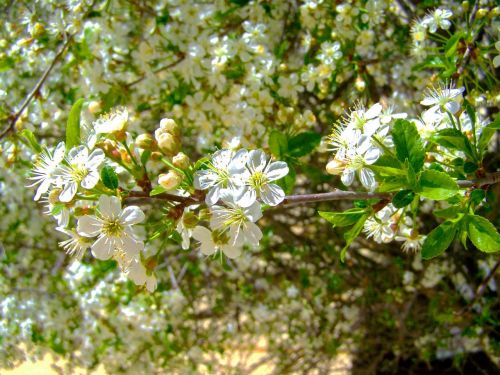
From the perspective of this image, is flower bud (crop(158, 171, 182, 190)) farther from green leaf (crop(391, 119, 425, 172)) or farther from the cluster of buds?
green leaf (crop(391, 119, 425, 172))

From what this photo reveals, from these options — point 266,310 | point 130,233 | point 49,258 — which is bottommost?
point 266,310

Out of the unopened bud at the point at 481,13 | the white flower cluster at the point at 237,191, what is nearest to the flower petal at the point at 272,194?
the white flower cluster at the point at 237,191

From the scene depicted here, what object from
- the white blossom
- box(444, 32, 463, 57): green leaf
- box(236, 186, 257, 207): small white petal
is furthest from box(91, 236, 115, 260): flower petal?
box(444, 32, 463, 57): green leaf

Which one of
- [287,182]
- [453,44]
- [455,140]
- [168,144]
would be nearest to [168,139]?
[168,144]

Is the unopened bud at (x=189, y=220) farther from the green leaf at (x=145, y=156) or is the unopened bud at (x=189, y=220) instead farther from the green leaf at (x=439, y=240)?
the green leaf at (x=439, y=240)

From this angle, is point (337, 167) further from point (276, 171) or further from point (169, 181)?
point (169, 181)

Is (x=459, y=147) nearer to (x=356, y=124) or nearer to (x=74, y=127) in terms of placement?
(x=356, y=124)

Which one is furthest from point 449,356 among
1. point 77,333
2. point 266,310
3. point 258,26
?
point 258,26
